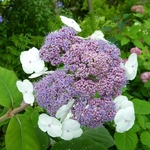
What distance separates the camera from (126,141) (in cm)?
148

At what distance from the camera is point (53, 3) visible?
142 inches

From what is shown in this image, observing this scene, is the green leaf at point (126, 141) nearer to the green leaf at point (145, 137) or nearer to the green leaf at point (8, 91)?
the green leaf at point (145, 137)

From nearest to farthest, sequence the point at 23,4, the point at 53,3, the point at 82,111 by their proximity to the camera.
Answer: the point at 82,111 < the point at 23,4 < the point at 53,3

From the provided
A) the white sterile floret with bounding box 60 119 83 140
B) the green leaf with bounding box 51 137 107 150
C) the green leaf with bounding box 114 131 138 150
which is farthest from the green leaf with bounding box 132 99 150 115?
the white sterile floret with bounding box 60 119 83 140

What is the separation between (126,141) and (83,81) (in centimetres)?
75

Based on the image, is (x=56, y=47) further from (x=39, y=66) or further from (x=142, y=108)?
(x=142, y=108)

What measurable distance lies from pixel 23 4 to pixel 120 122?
250 centimetres

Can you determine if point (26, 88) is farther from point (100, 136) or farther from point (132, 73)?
point (100, 136)

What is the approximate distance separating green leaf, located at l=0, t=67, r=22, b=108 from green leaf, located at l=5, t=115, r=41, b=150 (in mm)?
55

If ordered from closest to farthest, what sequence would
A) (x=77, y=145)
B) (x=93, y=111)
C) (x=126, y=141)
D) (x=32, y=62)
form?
(x=93, y=111) < (x=32, y=62) < (x=77, y=145) < (x=126, y=141)

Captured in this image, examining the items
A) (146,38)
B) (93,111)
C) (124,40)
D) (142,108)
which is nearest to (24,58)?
(93,111)

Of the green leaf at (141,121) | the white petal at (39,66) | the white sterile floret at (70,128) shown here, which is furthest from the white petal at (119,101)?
the green leaf at (141,121)

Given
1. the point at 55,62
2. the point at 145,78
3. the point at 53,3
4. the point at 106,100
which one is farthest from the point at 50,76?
the point at 53,3

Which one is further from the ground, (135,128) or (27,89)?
(27,89)
